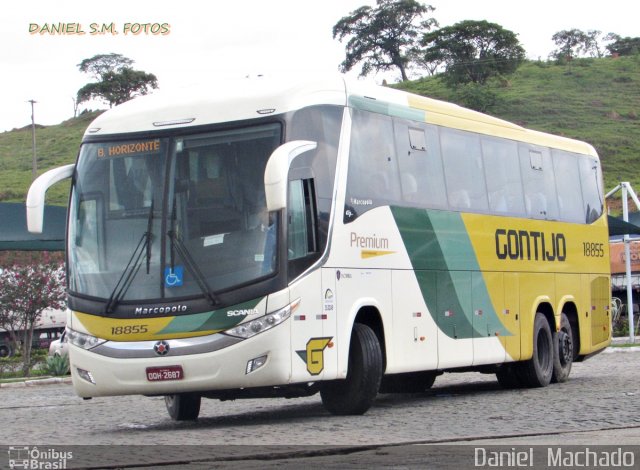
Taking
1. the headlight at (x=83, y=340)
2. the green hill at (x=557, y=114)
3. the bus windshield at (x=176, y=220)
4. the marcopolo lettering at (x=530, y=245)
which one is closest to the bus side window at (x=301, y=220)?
the bus windshield at (x=176, y=220)

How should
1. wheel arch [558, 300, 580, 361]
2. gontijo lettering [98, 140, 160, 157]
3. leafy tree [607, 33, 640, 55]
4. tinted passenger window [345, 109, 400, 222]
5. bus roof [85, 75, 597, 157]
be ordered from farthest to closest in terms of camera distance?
1. leafy tree [607, 33, 640, 55]
2. wheel arch [558, 300, 580, 361]
3. tinted passenger window [345, 109, 400, 222]
4. gontijo lettering [98, 140, 160, 157]
5. bus roof [85, 75, 597, 157]

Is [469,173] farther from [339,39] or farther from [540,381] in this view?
[339,39]

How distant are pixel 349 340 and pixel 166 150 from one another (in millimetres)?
2892

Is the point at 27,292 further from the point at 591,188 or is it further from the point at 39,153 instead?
the point at 39,153

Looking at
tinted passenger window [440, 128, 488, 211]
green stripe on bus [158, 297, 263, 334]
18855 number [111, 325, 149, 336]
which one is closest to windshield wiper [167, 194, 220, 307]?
green stripe on bus [158, 297, 263, 334]

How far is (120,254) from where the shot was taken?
1301 cm

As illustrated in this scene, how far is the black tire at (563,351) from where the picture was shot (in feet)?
64.8

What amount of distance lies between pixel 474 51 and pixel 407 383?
9300 centimetres

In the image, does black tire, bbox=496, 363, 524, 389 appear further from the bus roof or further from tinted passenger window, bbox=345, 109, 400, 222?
the bus roof

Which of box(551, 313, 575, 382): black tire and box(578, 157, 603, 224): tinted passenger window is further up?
box(578, 157, 603, 224): tinted passenger window

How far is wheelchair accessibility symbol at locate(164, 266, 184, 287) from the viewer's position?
12.8 m

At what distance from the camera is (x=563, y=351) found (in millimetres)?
20031

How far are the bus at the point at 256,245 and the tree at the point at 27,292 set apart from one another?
15.2 m

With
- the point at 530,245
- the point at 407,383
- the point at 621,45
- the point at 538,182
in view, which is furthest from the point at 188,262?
the point at 621,45
